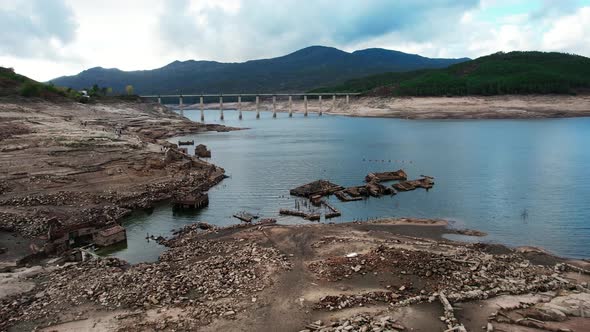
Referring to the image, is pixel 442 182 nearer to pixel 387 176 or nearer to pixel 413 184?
pixel 413 184

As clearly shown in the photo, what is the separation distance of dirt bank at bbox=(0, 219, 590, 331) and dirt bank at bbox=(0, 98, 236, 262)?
8.38 meters

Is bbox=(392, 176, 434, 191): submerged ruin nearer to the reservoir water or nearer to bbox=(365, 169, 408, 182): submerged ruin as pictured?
the reservoir water

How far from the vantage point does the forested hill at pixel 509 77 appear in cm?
14250

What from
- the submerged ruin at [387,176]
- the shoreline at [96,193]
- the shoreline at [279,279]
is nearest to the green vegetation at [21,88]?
the shoreline at [96,193]

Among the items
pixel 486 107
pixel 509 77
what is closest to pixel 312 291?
pixel 486 107

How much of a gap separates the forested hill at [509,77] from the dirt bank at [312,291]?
137 metres

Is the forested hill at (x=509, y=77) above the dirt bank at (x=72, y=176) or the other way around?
above

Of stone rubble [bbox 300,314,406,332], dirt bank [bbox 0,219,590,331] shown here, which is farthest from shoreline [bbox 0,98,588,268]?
stone rubble [bbox 300,314,406,332]

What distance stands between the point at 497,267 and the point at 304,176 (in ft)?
102

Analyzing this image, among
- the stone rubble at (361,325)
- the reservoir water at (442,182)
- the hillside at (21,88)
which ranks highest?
the hillside at (21,88)

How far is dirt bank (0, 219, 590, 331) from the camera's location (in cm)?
1669

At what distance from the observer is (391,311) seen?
1716 cm

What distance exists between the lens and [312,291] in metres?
19.4

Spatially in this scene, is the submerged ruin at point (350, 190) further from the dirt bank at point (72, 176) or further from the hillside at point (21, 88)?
the hillside at point (21, 88)
